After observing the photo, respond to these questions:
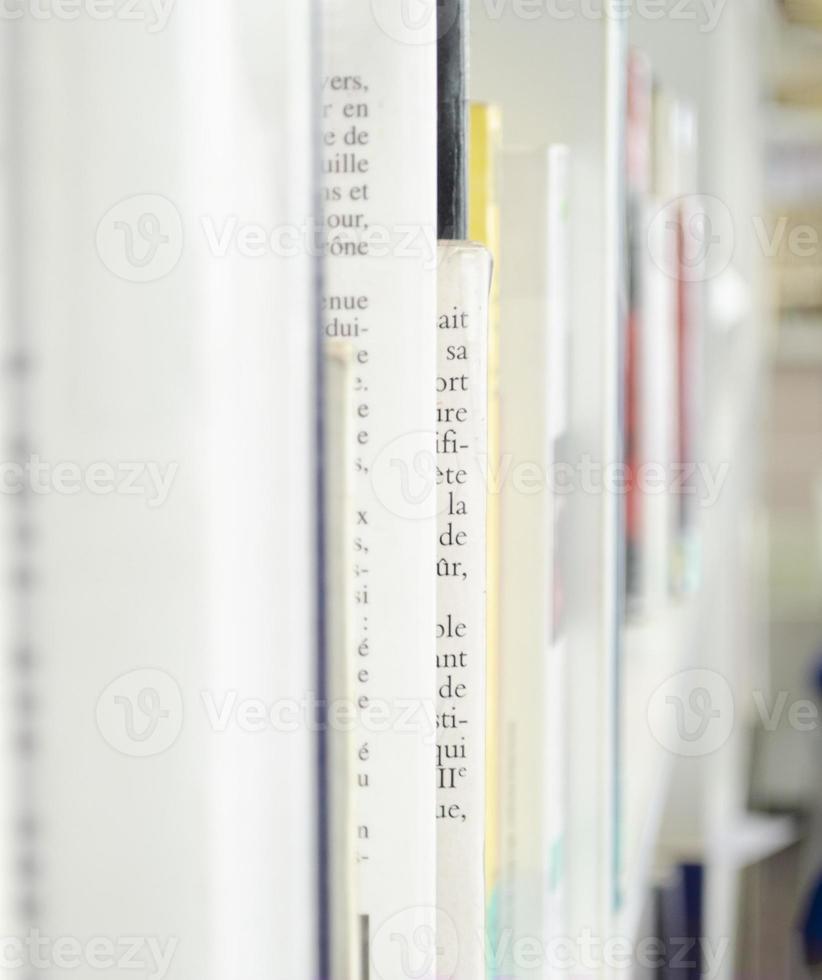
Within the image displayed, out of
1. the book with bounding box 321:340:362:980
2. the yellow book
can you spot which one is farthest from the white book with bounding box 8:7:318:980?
the yellow book

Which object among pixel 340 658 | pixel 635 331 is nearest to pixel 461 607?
pixel 340 658

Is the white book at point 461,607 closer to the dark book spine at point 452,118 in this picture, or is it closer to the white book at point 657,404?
the dark book spine at point 452,118

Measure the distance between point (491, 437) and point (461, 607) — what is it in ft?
0.40

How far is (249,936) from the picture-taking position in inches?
5.6

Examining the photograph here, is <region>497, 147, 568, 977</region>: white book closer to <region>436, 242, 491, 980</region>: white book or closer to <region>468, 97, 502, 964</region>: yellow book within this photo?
<region>468, 97, 502, 964</region>: yellow book

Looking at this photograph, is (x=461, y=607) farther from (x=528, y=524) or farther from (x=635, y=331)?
(x=635, y=331)

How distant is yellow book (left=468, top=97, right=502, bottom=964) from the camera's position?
1.10 feet

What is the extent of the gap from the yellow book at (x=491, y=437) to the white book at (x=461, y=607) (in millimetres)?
87

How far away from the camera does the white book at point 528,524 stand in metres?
0.39

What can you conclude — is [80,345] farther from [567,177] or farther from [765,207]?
[765,207]

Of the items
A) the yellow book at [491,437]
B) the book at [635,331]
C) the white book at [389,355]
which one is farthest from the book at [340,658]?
the book at [635,331]

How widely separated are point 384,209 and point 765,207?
191 cm

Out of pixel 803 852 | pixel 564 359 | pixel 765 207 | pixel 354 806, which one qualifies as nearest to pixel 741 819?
pixel 803 852

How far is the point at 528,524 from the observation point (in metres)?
0.40
